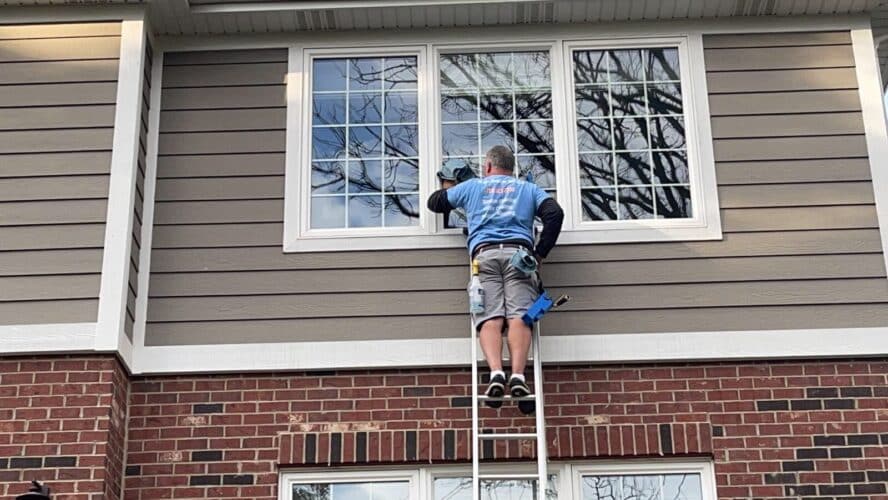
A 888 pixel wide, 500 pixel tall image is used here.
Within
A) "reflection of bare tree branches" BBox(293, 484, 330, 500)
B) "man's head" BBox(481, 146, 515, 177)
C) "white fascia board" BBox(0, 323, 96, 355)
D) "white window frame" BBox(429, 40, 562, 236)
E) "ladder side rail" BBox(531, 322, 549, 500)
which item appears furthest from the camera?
"white window frame" BBox(429, 40, 562, 236)

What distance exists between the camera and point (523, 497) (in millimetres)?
7062

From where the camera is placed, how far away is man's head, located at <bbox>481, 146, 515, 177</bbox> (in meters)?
7.52

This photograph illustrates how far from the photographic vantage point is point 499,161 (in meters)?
7.52

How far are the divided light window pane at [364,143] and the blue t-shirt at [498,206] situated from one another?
54 centimetres

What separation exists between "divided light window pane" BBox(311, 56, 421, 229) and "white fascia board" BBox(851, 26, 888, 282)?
8.92 feet

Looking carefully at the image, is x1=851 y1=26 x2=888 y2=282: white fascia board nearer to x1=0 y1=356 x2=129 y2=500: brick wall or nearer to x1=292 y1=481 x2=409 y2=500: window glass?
x1=292 y1=481 x2=409 y2=500: window glass

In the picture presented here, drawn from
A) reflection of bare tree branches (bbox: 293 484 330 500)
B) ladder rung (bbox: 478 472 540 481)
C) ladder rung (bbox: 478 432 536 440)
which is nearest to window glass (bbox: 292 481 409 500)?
reflection of bare tree branches (bbox: 293 484 330 500)

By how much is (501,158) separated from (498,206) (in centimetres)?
38

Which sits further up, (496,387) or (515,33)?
(515,33)

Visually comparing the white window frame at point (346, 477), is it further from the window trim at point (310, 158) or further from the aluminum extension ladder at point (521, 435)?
the window trim at point (310, 158)

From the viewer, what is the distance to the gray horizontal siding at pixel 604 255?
7.44 m

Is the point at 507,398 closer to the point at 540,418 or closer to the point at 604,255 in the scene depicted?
the point at 540,418

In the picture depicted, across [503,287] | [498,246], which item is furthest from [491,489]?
[498,246]

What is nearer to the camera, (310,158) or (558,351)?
(558,351)
